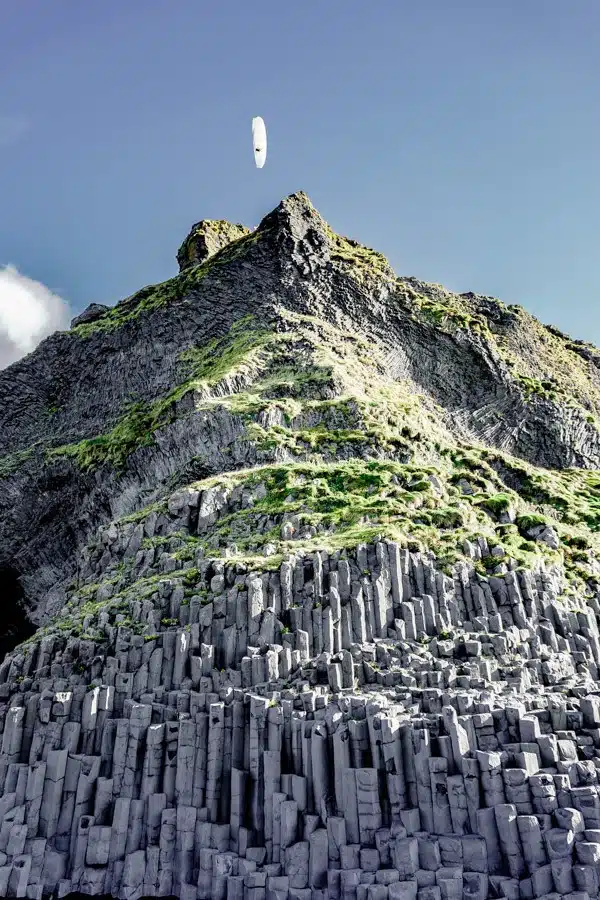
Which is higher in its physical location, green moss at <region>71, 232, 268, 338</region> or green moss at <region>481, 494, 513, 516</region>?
green moss at <region>71, 232, 268, 338</region>

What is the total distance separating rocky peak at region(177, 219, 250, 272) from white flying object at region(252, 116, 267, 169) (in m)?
32.4

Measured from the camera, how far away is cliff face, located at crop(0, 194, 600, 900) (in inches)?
583

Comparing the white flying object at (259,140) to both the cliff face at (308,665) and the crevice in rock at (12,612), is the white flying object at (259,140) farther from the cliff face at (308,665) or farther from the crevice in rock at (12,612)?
the crevice in rock at (12,612)

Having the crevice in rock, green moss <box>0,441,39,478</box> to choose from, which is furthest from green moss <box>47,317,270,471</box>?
the crevice in rock

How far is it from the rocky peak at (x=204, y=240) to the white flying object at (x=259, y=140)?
3242cm

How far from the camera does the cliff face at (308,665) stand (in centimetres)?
1480

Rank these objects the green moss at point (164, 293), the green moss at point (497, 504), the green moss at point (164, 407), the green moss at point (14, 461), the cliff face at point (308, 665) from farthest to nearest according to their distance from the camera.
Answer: the green moss at point (164, 293) → the green moss at point (14, 461) → the green moss at point (164, 407) → the green moss at point (497, 504) → the cliff face at point (308, 665)

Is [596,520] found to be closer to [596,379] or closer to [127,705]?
[127,705]

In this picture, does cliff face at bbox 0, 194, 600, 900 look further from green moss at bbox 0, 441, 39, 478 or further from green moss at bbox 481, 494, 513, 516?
green moss at bbox 0, 441, 39, 478

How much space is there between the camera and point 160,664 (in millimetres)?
20844

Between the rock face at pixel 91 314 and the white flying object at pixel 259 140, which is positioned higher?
the rock face at pixel 91 314

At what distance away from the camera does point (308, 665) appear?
19500mm

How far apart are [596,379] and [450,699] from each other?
50.2 meters

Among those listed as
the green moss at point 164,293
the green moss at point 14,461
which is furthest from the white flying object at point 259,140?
the green moss at point 14,461
